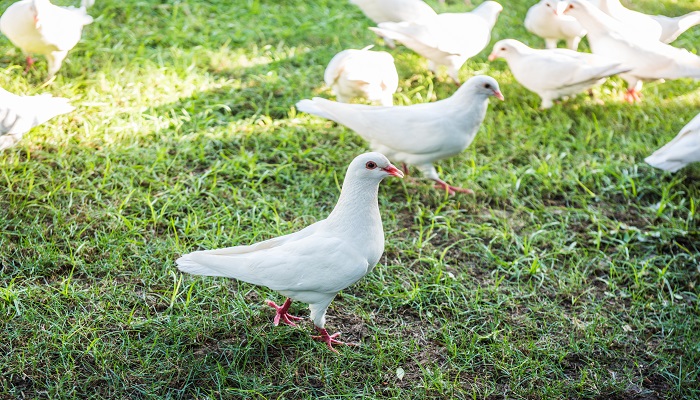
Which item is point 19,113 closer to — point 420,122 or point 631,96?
point 420,122

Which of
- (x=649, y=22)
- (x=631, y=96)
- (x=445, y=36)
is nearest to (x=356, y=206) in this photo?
(x=445, y=36)

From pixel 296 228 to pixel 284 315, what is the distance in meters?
0.85

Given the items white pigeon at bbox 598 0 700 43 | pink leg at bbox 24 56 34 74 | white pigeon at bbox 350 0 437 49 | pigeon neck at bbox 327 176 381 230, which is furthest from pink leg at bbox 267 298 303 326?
white pigeon at bbox 598 0 700 43

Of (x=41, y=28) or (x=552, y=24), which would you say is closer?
(x=41, y=28)

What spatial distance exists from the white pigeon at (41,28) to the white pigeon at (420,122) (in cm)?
199

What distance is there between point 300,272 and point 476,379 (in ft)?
3.58

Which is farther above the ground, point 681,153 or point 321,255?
point 321,255

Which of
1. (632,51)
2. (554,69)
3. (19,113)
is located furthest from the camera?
(632,51)

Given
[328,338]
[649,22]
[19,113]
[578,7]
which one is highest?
[19,113]

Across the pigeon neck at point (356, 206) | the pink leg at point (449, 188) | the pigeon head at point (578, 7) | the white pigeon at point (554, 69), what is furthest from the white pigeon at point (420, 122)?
the pigeon head at point (578, 7)

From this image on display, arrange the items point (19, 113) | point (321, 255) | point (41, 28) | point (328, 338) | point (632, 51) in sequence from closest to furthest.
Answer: point (321, 255), point (328, 338), point (19, 113), point (41, 28), point (632, 51)

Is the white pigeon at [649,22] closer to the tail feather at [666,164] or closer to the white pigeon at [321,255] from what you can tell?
the tail feather at [666,164]

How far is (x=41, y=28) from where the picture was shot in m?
4.74

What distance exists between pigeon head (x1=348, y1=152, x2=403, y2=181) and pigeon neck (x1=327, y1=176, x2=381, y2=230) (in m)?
0.04
